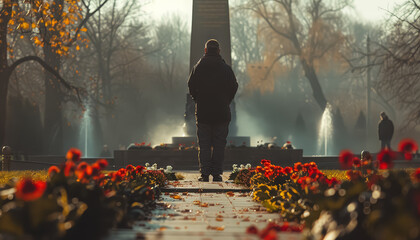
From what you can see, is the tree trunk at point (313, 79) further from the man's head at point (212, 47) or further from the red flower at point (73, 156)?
the red flower at point (73, 156)

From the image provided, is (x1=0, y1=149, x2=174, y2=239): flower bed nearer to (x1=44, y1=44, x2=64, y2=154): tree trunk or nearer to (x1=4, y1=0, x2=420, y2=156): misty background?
(x1=4, y1=0, x2=420, y2=156): misty background

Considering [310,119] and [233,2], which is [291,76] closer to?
[310,119]

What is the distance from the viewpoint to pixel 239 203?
25.5 feet

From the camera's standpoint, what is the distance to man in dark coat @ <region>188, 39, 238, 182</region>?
1059 centimetres

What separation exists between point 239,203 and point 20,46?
3655 centimetres

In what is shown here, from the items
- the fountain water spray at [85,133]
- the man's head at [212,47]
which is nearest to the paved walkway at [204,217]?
the man's head at [212,47]

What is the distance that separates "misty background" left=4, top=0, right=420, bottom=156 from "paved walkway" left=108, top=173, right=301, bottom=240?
14761 millimetres

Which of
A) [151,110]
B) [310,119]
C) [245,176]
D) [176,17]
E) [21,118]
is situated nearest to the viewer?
[245,176]

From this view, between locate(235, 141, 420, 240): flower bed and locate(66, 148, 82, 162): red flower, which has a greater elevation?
locate(66, 148, 82, 162): red flower

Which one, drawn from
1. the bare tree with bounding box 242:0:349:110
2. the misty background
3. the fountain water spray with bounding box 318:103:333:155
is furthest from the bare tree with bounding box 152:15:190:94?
the fountain water spray with bounding box 318:103:333:155

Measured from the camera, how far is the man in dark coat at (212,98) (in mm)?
10594

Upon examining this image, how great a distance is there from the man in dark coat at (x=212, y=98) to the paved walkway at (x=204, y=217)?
119cm

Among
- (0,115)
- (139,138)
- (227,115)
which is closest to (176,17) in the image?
(139,138)

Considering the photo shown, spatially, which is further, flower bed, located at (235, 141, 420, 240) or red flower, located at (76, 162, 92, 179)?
red flower, located at (76, 162, 92, 179)
